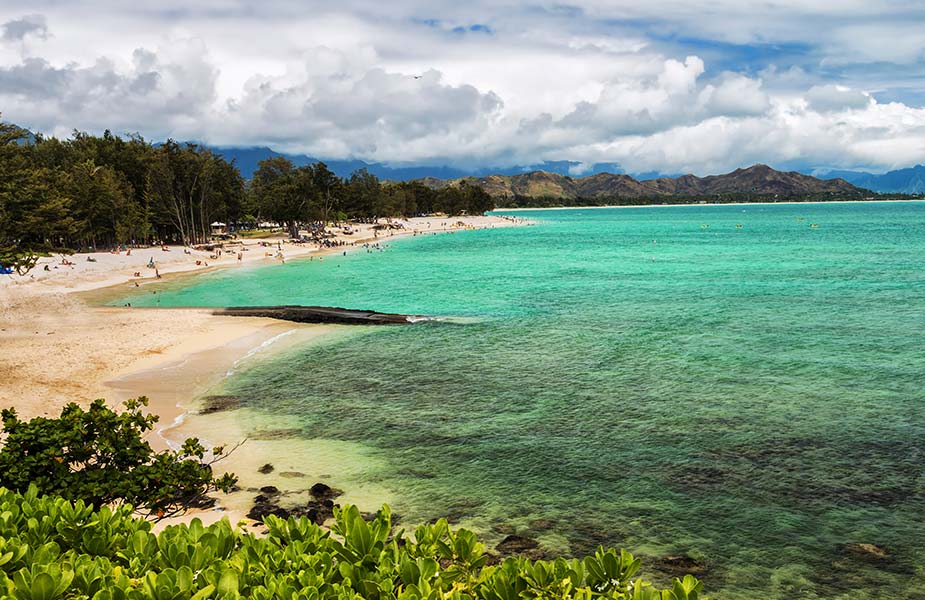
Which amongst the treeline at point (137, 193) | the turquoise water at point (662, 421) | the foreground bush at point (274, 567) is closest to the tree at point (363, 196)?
the treeline at point (137, 193)

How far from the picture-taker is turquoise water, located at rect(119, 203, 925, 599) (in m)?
12.3

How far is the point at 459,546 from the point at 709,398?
17.3 meters

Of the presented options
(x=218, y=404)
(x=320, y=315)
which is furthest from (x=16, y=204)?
(x=218, y=404)

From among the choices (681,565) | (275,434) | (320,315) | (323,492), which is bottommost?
(681,565)

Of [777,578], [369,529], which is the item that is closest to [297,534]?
[369,529]

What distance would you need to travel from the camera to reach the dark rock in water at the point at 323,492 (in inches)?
549

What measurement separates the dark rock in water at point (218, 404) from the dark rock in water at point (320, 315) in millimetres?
13808

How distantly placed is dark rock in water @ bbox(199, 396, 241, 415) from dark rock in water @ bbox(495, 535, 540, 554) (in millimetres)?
11746

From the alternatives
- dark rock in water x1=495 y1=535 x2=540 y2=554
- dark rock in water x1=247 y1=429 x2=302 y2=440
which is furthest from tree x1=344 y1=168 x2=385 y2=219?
dark rock in water x1=495 y1=535 x2=540 y2=554

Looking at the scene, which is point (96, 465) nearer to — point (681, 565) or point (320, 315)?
point (681, 565)

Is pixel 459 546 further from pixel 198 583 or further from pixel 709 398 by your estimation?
pixel 709 398

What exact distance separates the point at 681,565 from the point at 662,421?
7.91m

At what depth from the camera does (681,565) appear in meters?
11.2

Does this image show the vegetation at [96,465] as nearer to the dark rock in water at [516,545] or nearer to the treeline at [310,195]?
the dark rock in water at [516,545]
